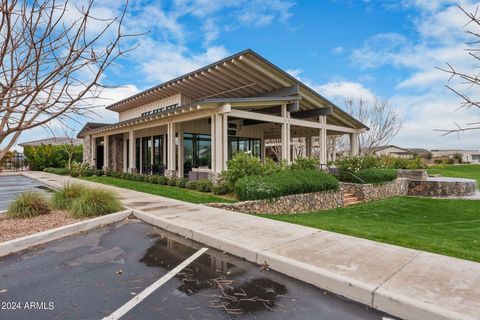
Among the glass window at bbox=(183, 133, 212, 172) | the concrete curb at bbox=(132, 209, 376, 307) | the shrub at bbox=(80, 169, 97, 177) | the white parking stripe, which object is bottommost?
the white parking stripe

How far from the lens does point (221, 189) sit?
12.3 meters

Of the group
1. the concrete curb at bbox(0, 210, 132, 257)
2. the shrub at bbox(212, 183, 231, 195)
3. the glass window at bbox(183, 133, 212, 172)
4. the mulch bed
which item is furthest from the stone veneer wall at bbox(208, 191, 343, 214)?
the glass window at bbox(183, 133, 212, 172)

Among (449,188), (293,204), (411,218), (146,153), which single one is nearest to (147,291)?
(293,204)

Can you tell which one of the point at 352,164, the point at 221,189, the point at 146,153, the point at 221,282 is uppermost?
the point at 146,153

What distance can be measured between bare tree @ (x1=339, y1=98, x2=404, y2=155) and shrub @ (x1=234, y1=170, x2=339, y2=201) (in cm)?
2027

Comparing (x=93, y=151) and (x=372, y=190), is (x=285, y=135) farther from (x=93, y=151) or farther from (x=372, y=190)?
(x=93, y=151)

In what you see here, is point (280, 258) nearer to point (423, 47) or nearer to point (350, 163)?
point (423, 47)

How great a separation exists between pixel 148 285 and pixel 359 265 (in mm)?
2980

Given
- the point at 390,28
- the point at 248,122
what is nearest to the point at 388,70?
the point at 390,28

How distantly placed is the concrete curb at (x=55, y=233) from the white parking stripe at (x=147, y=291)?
3241 mm

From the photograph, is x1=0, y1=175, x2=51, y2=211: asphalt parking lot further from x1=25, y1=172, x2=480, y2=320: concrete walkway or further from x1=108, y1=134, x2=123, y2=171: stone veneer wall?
x1=25, y1=172, x2=480, y2=320: concrete walkway

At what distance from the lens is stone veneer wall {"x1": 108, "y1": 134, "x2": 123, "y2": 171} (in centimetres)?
2503

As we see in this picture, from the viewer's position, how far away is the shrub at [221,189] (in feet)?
40.1

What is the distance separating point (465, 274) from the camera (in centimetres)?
381
